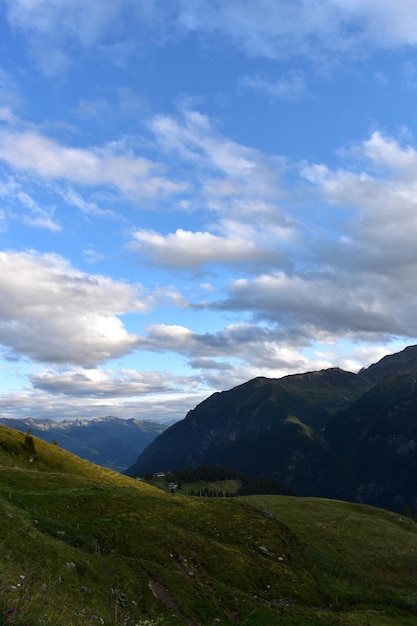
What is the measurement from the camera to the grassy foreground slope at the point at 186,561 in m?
25.5

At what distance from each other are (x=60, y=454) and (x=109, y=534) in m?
55.6

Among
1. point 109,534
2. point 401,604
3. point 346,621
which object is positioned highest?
point 109,534

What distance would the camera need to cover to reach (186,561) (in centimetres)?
3838

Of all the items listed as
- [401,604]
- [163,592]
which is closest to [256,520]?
[401,604]

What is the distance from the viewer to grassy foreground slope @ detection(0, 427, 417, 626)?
25484 millimetres

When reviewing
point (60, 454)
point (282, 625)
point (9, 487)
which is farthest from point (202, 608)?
point (60, 454)

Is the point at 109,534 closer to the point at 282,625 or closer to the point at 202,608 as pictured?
the point at 202,608

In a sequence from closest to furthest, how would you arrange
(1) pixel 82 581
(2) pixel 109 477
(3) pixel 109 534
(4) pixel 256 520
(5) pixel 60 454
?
(1) pixel 82 581, (3) pixel 109 534, (4) pixel 256 520, (2) pixel 109 477, (5) pixel 60 454

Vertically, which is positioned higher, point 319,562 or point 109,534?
point 109,534

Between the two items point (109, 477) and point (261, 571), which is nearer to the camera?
point (261, 571)

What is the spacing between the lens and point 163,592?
102 ft

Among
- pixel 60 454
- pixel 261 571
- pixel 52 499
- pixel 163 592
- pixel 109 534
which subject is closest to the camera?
pixel 163 592

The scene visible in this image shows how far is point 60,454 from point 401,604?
6737 cm

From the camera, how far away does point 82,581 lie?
26.1m
